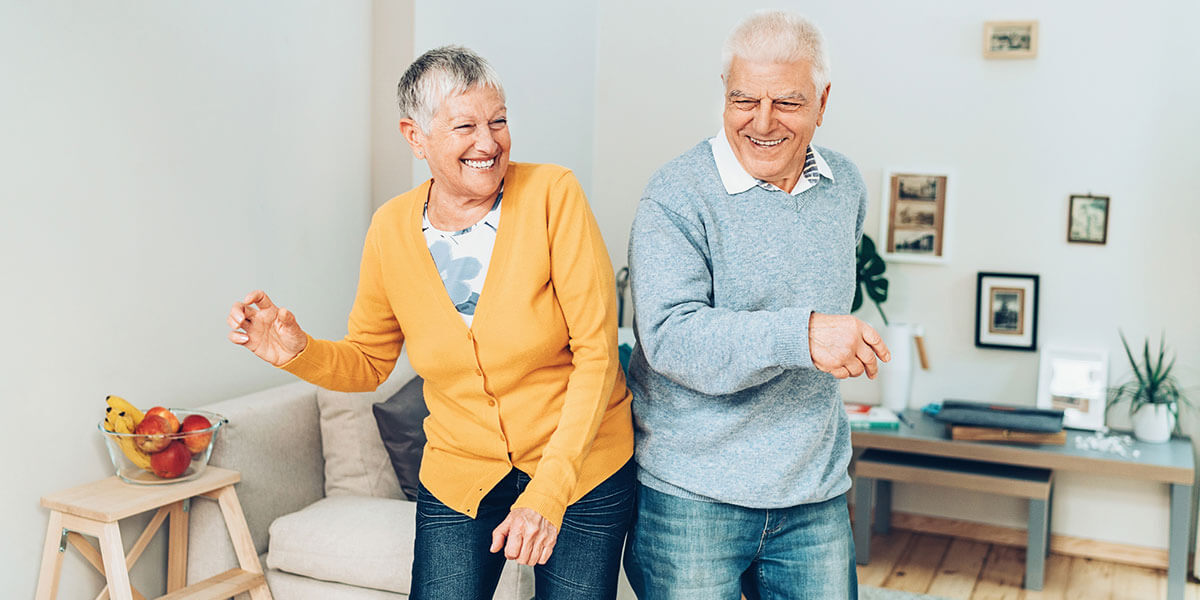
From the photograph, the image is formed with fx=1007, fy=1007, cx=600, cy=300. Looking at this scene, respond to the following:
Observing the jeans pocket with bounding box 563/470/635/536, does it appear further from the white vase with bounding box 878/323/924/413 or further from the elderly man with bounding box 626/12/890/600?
the white vase with bounding box 878/323/924/413

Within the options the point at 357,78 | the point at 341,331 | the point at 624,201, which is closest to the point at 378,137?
the point at 357,78

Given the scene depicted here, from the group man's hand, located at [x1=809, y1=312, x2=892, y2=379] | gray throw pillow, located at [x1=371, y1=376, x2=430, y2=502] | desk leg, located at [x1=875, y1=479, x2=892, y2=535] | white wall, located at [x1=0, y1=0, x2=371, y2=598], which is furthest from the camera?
desk leg, located at [x1=875, y1=479, x2=892, y2=535]

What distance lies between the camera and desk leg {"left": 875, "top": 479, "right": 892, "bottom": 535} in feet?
12.5

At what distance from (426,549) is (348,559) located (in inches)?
32.8

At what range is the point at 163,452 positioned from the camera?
2162mm

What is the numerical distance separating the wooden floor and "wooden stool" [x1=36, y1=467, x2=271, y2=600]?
2019 millimetres

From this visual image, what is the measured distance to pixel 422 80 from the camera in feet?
4.80

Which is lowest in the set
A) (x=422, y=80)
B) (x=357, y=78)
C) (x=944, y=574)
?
(x=944, y=574)

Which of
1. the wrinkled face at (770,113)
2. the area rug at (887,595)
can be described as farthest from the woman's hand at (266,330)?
the area rug at (887,595)

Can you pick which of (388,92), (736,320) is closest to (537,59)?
(388,92)

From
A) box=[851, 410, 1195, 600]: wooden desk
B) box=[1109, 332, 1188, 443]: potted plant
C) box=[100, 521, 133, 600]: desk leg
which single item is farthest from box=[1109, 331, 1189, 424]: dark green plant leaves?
box=[100, 521, 133, 600]: desk leg

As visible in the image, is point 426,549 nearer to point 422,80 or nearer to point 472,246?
point 472,246

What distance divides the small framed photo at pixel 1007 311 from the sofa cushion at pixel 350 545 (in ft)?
7.38

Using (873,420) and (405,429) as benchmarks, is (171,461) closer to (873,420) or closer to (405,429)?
(405,429)
